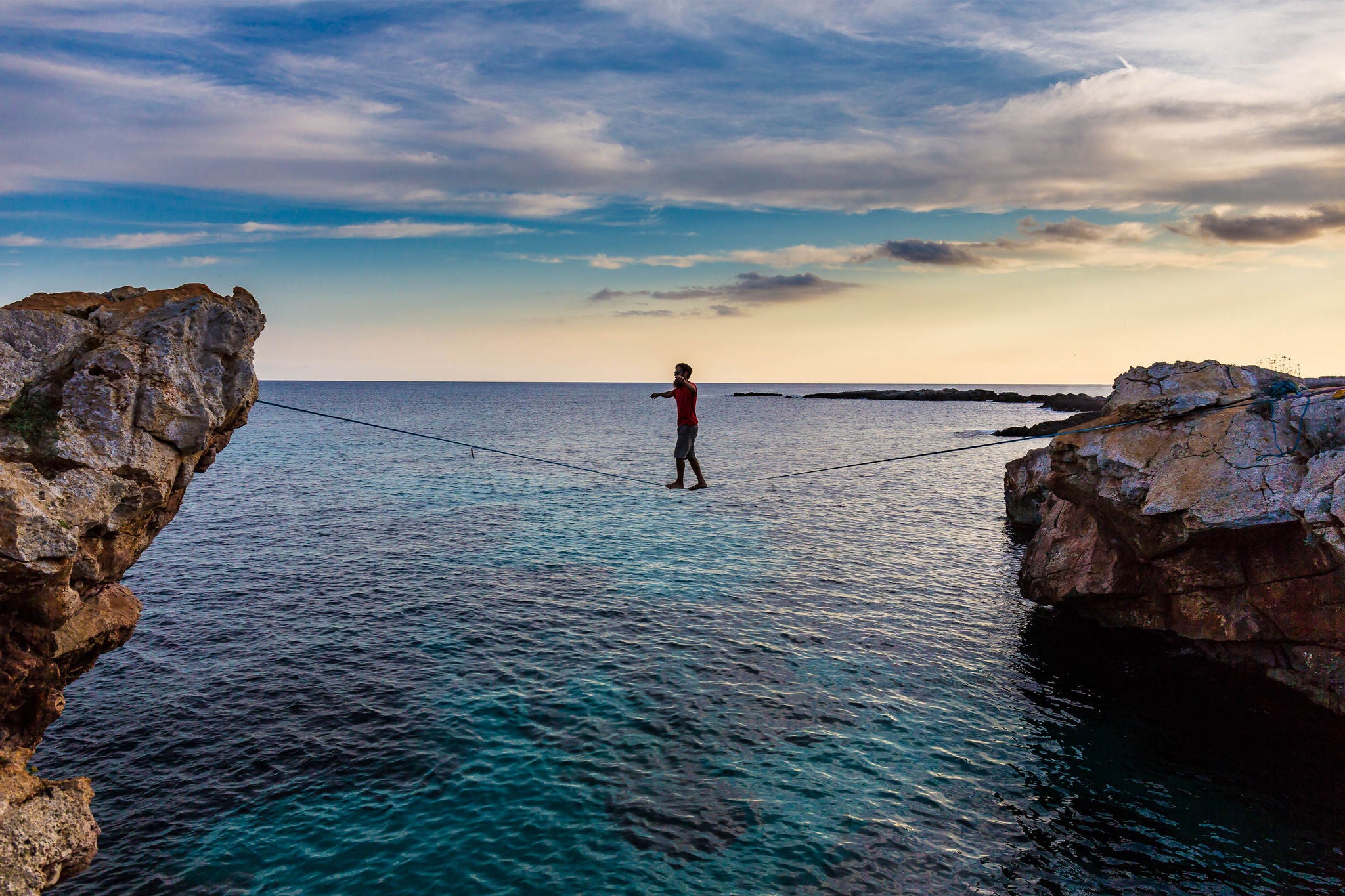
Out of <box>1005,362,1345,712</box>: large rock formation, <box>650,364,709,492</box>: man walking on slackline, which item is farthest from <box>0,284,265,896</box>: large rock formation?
<box>1005,362,1345,712</box>: large rock formation

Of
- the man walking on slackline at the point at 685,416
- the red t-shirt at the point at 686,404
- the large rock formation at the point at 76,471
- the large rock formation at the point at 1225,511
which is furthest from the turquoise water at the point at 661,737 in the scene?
the red t-shirt at the point at 686,404

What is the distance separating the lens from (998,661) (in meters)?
20.3

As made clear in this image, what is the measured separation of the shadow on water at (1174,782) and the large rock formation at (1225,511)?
119 cm

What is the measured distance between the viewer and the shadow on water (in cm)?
1173

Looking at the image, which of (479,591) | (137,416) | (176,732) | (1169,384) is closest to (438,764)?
(176,732)

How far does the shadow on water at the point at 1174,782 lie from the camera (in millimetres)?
11734

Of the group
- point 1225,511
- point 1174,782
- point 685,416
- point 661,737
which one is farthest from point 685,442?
point 1174,782

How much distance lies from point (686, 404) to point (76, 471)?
523 inches

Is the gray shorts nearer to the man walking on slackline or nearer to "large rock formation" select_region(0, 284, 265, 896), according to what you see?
the man walking on slackline

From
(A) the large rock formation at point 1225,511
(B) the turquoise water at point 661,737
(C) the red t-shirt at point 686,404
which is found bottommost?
(B) the turquoise water at point 661,737

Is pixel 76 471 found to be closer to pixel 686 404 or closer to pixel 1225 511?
pixel 686 404

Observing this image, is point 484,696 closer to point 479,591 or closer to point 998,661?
point 479,591

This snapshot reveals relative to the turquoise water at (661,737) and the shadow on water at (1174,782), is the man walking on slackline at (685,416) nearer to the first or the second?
the turquoise water at (661,737)

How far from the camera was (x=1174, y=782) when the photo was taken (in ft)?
47.0
